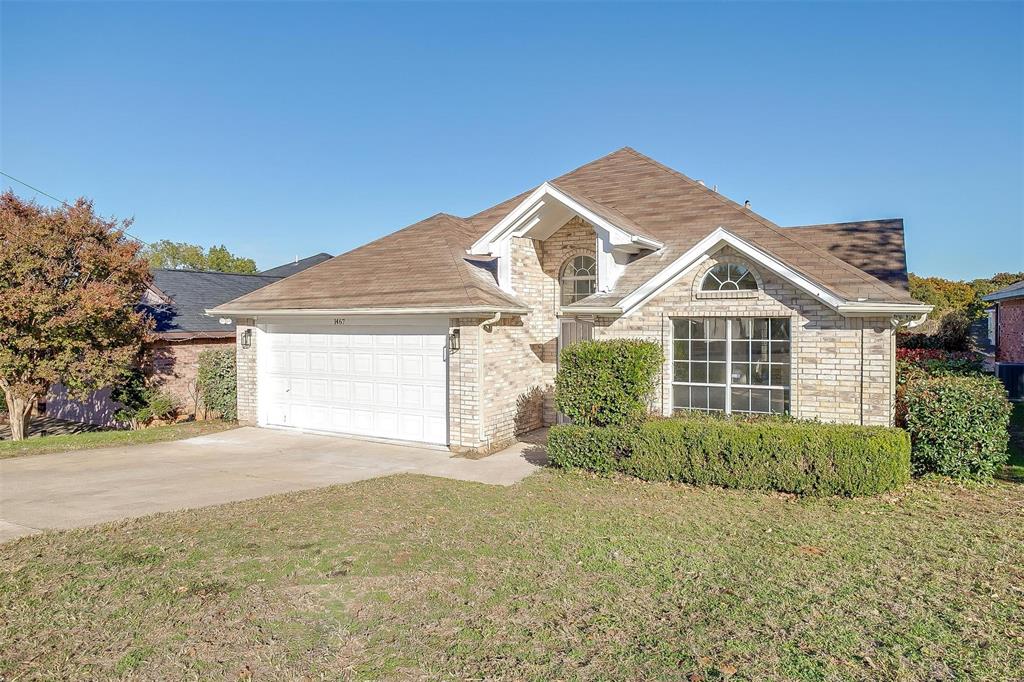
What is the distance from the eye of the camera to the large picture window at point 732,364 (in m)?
10.4

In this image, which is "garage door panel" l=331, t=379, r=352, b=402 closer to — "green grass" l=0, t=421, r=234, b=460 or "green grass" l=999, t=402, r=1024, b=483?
"green grass" l=0, t=421, r=234, b=460

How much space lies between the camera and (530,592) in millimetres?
5539

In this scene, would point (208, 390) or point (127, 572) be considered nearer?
point (127, 572)

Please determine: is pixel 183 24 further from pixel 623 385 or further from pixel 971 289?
pixel 971 289

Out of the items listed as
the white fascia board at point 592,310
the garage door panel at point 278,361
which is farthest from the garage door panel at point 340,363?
the white fascia board at point 592,310

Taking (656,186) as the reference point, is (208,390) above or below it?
below

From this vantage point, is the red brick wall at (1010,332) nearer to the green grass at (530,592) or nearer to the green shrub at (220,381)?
the green grass at (530,592)

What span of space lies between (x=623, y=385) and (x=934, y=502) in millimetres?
4550

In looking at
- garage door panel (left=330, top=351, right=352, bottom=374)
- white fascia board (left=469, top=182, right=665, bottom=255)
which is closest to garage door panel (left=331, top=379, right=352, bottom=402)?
garage door panel (left=330, top=351, right=352, bottom=374)

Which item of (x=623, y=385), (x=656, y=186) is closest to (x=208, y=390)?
(x=623, y=385)

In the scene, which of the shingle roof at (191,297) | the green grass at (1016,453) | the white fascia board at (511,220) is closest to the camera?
the green grass at (1016,453)

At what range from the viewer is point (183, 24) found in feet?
49.9

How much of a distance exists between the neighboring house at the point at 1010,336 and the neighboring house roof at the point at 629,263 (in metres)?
9.52

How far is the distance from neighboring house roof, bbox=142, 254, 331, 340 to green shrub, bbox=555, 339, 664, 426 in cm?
1182
